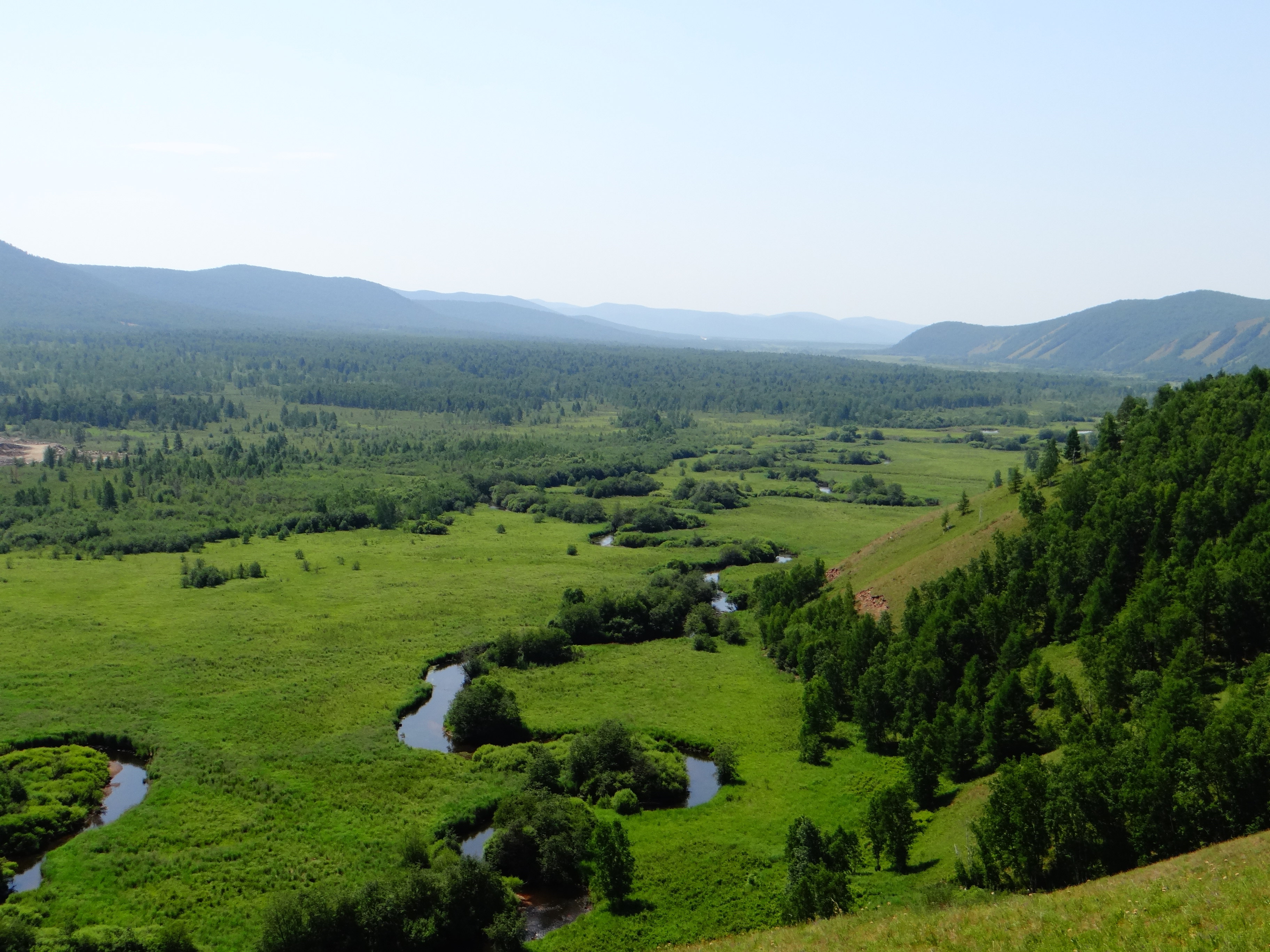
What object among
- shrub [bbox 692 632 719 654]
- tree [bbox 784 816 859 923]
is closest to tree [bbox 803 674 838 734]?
tree [bbox 784 816 859 923]

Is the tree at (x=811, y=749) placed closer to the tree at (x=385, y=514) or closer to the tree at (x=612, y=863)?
the tree at (x=612, y=863)

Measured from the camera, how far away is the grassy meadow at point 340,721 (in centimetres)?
Answer: 5400

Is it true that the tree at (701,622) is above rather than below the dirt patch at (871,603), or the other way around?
below

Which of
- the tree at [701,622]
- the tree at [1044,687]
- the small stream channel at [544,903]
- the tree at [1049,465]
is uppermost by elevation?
the tree at [1049,465]

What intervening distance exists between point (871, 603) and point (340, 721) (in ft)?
187

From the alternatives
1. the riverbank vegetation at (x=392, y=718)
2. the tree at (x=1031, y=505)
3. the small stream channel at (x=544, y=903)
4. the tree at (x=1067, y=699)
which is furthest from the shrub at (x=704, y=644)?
the tree at (x=1067, y=699)

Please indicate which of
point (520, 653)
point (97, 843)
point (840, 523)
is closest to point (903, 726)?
point (520, 653)

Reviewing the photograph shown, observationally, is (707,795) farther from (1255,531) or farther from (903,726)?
(1255,531)

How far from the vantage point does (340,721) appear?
78.9 meters

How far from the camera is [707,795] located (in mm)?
68312

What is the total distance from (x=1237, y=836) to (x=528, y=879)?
39782mm

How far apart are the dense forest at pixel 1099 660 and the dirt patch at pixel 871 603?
16.8ft

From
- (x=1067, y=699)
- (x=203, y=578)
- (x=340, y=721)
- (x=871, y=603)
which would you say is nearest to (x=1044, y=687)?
(x=1067, y=699)

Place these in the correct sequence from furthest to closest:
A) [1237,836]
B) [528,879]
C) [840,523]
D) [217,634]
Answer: [840,523]
[217,634]
[528,879]
[1237,836]
